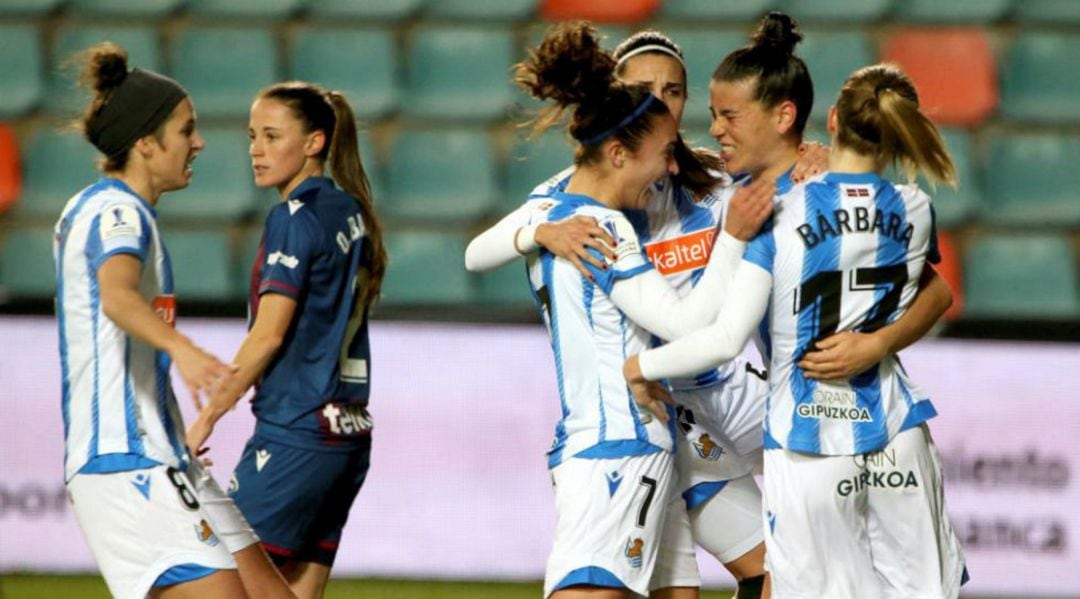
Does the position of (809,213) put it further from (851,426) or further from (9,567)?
(9,567)

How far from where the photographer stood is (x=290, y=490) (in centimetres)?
468

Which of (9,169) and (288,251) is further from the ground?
(288,251)

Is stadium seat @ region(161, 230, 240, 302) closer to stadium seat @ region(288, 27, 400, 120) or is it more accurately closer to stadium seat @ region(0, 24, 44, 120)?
stadium seat @ region(288, 27, 400, 120)

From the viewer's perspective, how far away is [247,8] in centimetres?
983

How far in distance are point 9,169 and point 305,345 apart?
5221 mm

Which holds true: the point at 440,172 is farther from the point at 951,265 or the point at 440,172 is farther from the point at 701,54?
the point at 951,265

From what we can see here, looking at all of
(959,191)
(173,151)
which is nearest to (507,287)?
(959,191)

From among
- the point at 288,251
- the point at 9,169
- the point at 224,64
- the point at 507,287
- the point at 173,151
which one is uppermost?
the point at 173,151

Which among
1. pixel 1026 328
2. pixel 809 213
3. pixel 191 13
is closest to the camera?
pixel 809 213

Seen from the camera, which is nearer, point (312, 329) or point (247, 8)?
point (312, 329)

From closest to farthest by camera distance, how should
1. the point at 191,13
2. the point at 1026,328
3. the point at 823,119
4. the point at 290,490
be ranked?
the point at 290,490, the point at 1026,328, the point at 823,119, the point at 191,13

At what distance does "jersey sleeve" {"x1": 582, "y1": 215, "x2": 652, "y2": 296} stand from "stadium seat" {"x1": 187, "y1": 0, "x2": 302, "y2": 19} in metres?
6.25

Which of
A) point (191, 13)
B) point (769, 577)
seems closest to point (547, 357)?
point (769, 577)

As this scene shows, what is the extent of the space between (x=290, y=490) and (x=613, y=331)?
1.21 metres
